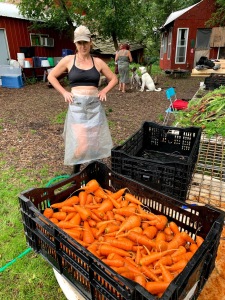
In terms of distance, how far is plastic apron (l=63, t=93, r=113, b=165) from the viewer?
277 centimetres

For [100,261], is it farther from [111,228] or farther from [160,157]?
[160,157]

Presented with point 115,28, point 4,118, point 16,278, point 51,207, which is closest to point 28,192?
point 51,207

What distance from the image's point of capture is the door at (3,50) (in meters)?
11.1

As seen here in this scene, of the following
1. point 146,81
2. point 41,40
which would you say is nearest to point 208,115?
point 146,81

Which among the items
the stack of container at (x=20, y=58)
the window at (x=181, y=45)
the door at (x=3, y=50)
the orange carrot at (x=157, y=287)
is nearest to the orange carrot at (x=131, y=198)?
the orange carrot at (x=157, y=287)

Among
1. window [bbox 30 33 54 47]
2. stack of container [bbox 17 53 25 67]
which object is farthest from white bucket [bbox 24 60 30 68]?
window [bbox 30 33 54 47]

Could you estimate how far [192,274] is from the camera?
3.73 feet

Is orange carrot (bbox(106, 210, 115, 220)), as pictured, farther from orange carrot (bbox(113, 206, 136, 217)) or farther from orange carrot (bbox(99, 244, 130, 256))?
orange carrot (bbox(99, 244, 130, 256))

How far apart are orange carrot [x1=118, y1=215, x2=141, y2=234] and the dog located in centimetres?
1000

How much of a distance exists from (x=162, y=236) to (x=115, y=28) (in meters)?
12.9

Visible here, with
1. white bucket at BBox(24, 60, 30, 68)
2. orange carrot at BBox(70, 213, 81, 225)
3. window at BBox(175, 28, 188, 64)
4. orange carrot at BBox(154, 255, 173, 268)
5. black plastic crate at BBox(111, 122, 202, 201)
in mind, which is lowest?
orange carrot at BBox(154, 255, 173, 268)

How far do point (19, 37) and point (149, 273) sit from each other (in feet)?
43.2

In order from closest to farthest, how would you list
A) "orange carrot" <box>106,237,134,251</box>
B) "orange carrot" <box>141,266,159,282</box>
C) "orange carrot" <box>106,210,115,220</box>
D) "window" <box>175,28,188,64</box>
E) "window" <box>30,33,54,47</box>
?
"orange carrot" <box>141,266,159,282</box> → "orange carrot" <box>106,237,134,251</box> → "orange carrot" <box>106,210,115,220</box> → "window" <box>30,33,54,47</box> → "window" <box>175,28,188,64</box>

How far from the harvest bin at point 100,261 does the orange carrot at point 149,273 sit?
0.21 metres
